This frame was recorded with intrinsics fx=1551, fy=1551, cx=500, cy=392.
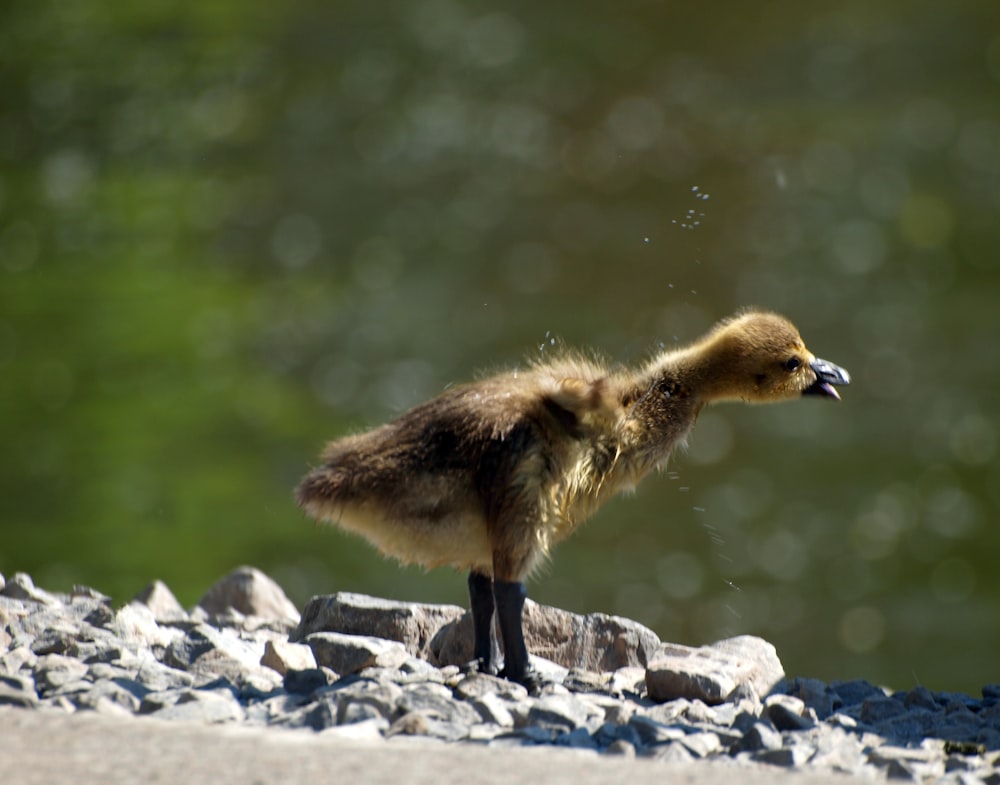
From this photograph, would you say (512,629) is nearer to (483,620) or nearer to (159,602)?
(483,620)

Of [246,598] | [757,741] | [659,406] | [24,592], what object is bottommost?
[757,741]

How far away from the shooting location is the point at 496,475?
5.66m

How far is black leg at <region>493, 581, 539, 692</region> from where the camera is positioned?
221 inches

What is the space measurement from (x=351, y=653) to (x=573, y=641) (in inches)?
43.7

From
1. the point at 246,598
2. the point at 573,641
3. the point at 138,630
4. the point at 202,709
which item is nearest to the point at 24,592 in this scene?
the point at 138,630

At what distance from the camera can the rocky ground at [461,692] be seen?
4.65 metres

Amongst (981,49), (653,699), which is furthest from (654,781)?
(981,49)

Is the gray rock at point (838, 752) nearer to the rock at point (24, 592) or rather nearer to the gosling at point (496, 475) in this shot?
the gosling at point (496, 475)

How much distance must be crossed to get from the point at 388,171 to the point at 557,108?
309 cm

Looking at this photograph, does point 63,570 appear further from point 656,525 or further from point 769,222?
point 769,222

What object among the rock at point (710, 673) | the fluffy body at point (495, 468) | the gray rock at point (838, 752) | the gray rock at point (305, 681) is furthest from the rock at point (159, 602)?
the gray rock at point (838, 752)

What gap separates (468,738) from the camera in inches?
180

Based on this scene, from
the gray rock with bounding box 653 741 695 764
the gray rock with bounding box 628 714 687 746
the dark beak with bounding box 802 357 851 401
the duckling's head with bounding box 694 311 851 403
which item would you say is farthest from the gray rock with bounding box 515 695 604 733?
the dark beak with bounding box 802 357 851 401

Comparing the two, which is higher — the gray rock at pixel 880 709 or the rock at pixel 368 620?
the rock at pixel 368 620
